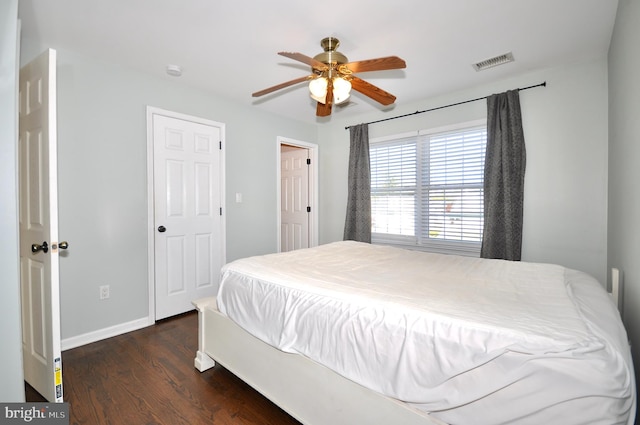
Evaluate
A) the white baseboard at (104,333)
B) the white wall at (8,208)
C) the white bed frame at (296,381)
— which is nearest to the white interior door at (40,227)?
the white wall at (8,208)

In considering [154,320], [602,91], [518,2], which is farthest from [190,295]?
[602,91]

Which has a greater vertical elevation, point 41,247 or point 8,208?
point 8,208

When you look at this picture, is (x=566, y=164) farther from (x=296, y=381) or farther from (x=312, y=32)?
(x=296, y=381)

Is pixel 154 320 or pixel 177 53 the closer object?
pixel 177 53

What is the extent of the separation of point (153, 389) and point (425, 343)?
1.74 m

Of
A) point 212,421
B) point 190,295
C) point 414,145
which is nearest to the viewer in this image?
point 212,421

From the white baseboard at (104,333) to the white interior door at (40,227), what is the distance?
1.73ft

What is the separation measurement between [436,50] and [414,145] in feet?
4.52

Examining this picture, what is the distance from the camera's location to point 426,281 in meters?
1.64

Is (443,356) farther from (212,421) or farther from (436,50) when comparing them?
(436,50)

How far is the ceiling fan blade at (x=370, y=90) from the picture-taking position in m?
2.23

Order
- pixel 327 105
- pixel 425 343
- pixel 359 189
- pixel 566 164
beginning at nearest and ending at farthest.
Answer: pixel 425 343
pixel 327 105
pixel 566 164
pixel 359 189

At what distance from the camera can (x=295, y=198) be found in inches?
187

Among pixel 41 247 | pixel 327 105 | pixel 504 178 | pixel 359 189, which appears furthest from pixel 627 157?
pixel 41 247
